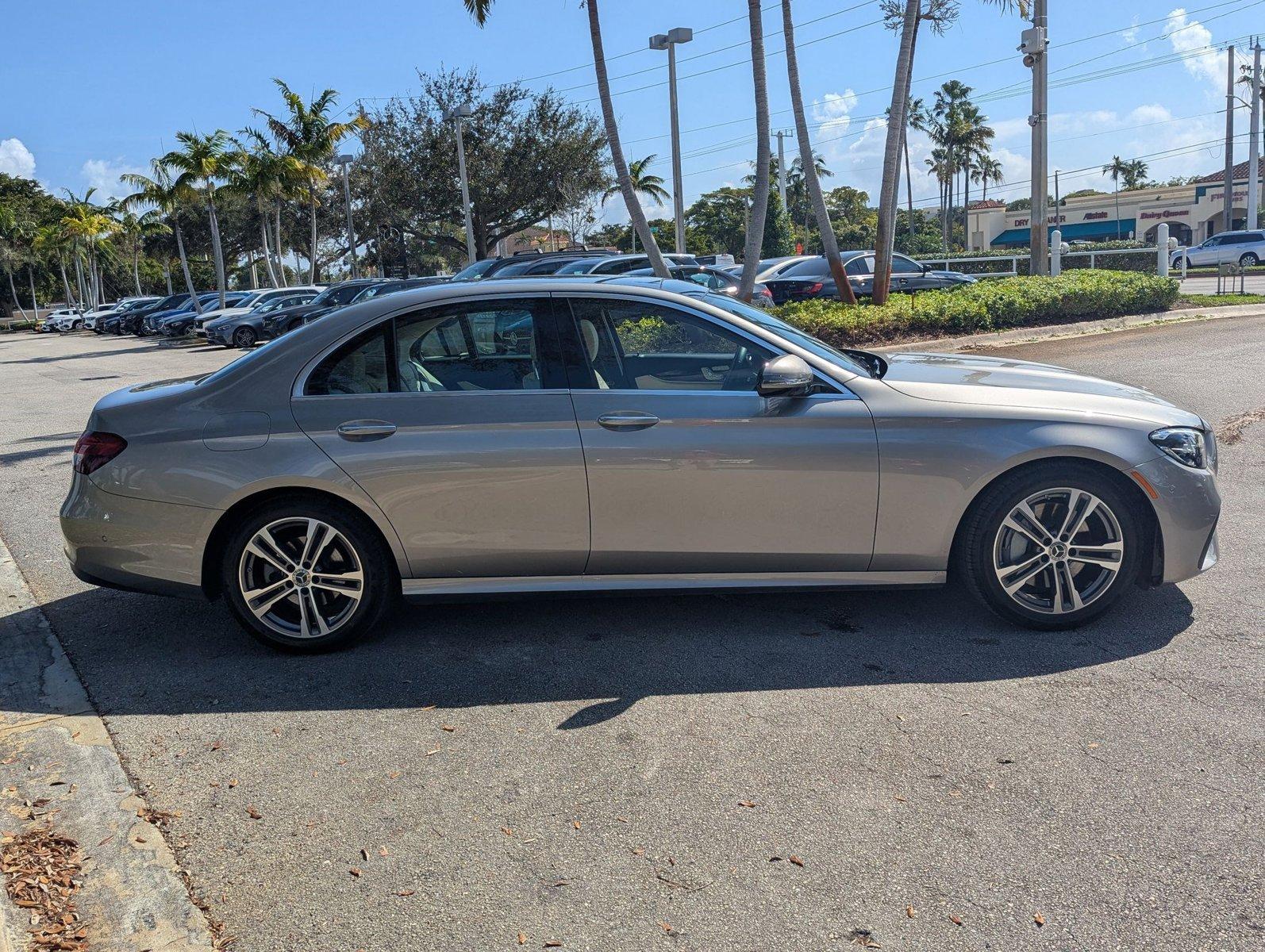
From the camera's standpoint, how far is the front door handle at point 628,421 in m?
4.86

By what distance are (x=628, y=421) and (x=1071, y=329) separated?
47.1 ft

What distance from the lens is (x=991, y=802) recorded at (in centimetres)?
355

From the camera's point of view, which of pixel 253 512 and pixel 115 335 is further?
pixel 115 335

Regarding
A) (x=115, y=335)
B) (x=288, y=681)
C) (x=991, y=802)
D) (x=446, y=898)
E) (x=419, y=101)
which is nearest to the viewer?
(x=446, y=898)

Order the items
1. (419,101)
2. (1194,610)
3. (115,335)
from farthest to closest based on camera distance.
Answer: (115,335) → (419,101) → (1194,610)

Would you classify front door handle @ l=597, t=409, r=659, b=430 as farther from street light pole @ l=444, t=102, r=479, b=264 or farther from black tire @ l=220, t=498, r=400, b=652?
street light pole @ l=444, t=102, r=479, b=264

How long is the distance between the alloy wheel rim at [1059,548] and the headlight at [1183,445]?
1.22ft

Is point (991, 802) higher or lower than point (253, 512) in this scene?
lower

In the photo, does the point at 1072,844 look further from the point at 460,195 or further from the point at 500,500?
the point at 460,195

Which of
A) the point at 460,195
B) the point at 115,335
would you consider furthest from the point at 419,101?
the point at 115,335

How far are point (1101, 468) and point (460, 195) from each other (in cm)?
4174

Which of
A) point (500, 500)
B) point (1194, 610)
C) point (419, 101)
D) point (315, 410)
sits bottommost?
point (1194, 610)

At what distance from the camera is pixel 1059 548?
193 inches

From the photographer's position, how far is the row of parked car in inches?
803
